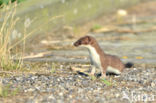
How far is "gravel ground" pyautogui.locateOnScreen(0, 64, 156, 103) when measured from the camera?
4418 millimetres

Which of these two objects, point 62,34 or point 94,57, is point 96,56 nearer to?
point 94,57

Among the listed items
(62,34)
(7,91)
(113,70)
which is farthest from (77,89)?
(62,34)

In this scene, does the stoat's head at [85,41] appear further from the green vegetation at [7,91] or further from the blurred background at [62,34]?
the green vegetation at [7,91]

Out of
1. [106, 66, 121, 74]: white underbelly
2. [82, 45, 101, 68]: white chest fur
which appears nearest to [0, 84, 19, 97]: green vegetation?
[82, 45, 101, 68]: white chest fur

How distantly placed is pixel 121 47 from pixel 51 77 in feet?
10.8

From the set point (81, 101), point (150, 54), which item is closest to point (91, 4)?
point (150, 54)

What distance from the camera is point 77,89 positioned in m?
4.84

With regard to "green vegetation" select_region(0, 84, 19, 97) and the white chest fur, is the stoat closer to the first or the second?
the white chest fur

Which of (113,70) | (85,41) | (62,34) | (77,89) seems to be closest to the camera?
(77,89)

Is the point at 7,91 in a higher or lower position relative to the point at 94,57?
lower

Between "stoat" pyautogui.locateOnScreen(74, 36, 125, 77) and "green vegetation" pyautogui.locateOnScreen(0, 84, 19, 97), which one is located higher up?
"stoat" pyautogui.locateOnScreen(74, 36, 125, 77)

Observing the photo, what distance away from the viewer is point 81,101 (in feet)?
14.4

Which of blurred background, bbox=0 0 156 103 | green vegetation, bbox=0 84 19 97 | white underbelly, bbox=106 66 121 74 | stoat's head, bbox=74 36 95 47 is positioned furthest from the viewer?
white underbelly, bbox=106 66 121 74

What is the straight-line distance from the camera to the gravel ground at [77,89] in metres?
4.42
